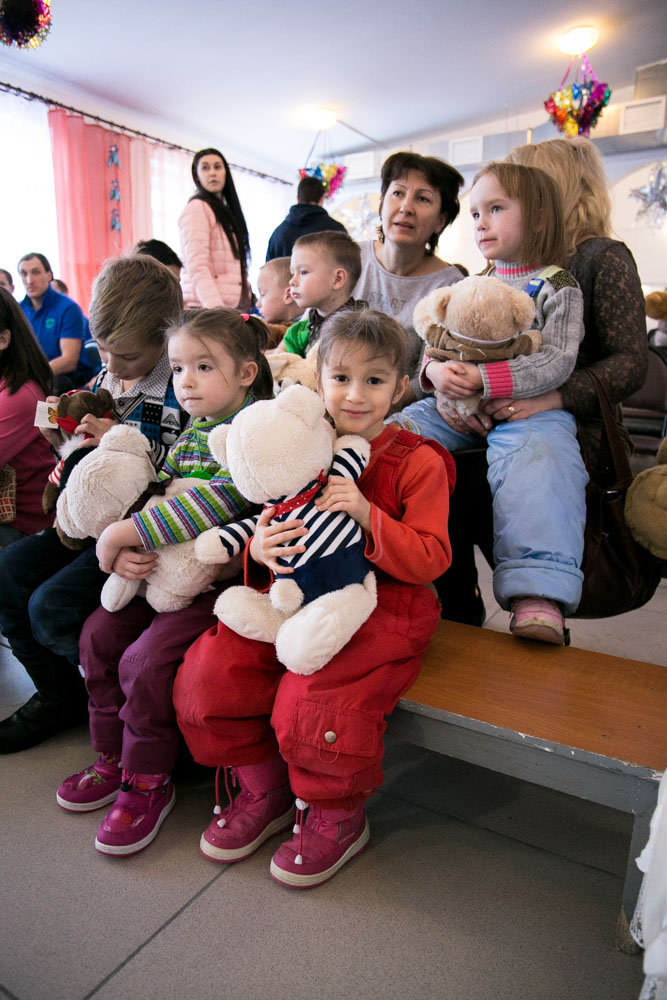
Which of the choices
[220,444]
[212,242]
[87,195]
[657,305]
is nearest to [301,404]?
[220,444]

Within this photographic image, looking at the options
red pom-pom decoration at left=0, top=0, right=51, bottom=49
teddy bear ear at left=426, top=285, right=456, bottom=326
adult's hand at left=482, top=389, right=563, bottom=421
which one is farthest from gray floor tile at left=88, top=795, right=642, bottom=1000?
red pom-pom decoration at left=0, top=0, right=51, bottom=49

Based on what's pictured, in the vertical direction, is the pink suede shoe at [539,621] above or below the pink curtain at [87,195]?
below

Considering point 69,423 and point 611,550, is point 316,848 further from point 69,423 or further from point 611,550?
point 69,423

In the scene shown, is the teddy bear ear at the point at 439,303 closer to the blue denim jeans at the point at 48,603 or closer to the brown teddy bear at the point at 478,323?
the brown teddy bear at the point at 478,323

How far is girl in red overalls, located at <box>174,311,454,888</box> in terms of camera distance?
1.07 meters

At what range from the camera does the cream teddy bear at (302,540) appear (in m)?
1.06

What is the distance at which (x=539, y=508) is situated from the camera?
1.33m

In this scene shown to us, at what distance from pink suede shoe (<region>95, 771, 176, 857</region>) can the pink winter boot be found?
0.10 meters

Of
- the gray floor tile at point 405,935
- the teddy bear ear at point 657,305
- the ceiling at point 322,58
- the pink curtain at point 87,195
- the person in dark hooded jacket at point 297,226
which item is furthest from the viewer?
the pink curtain at point 87,195

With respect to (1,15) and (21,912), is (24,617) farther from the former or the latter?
(1,15)

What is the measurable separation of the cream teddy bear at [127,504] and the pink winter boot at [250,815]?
349 mm

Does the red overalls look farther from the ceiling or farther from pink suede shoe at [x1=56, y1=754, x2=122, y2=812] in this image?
the ceiling

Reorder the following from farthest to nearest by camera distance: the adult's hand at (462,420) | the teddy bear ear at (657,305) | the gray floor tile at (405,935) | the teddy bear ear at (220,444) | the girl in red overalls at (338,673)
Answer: the teddy bear ear at (657,305) < the adult's hand at (462,420) < the teddy bear ear at (220,444) < the girl in red overalls at (338,673) < the gray floor tile at (405,935)

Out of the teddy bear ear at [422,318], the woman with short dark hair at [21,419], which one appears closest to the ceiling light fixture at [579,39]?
the teddy bear ear at [422,318]
